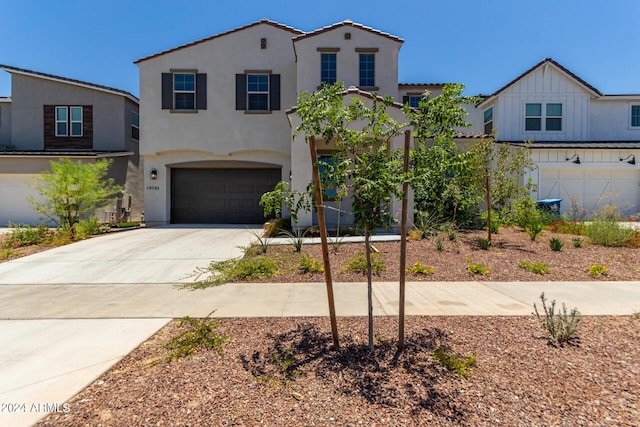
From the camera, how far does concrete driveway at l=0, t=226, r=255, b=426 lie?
9.63ft

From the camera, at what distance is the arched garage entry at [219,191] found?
49.6 ft

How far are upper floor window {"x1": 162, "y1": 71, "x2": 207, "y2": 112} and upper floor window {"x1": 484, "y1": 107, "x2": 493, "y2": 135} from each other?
15051mm

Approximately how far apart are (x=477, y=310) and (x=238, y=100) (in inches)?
517

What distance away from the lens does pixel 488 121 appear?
18188 mm

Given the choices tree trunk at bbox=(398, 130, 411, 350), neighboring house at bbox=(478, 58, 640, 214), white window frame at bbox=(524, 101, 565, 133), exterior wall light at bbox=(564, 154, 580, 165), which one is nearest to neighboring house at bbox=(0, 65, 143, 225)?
tree trunk at bbox=(398, 130, 411, 350)

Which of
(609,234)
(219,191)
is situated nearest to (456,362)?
(609,234)

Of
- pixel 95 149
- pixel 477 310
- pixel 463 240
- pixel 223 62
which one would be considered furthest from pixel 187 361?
pixel 95 149

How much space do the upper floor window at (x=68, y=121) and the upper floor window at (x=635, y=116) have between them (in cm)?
2967

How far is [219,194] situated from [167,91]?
16.7ft

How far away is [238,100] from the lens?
14.4m

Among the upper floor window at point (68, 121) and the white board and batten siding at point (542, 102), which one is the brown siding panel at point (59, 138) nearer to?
the upper floor window at point (68, 121)

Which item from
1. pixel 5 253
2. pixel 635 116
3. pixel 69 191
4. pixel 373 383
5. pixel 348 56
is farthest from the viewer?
pixel 635 116

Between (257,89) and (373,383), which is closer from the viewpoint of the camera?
(373,383)

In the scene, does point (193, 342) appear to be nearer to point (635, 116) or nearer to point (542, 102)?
point (542, 102)
